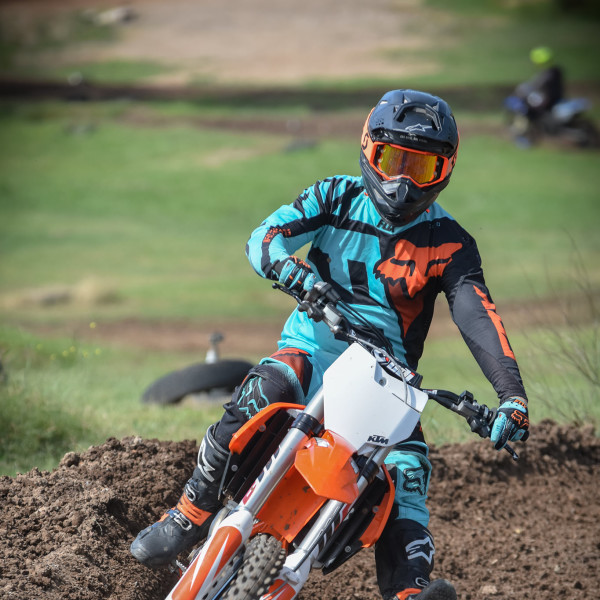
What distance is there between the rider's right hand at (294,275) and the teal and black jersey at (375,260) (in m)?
0.27

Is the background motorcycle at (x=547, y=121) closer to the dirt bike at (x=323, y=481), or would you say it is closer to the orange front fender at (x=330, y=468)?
the dirt bike at (x=323, y=481)

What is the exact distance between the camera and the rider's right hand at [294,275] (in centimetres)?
338

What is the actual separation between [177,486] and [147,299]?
39.4 feet

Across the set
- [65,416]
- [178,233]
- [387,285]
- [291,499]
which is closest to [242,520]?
[291,499]

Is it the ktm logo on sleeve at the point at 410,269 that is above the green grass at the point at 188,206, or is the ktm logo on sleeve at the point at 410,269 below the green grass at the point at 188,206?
above

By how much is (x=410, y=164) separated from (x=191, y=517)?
177cm

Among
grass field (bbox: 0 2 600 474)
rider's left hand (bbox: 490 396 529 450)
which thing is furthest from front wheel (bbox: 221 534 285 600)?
grass field (bbox: 0 2 600 474)

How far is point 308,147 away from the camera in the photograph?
24641 millimetres

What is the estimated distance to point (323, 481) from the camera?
312 cm

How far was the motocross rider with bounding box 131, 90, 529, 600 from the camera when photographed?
363 cm

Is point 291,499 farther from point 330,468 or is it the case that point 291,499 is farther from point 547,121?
point 547,121

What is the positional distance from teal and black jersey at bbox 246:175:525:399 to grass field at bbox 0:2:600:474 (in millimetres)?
2775

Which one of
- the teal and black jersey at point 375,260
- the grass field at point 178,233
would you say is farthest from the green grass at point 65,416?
the teal and black jersey at point 375,260

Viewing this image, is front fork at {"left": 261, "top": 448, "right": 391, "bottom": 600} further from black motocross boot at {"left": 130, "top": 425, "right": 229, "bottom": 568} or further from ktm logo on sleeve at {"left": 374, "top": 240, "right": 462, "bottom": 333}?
ktm logo on sleeve at {"left": 374, "top": 240, "right": 462, "bottom": 333}
